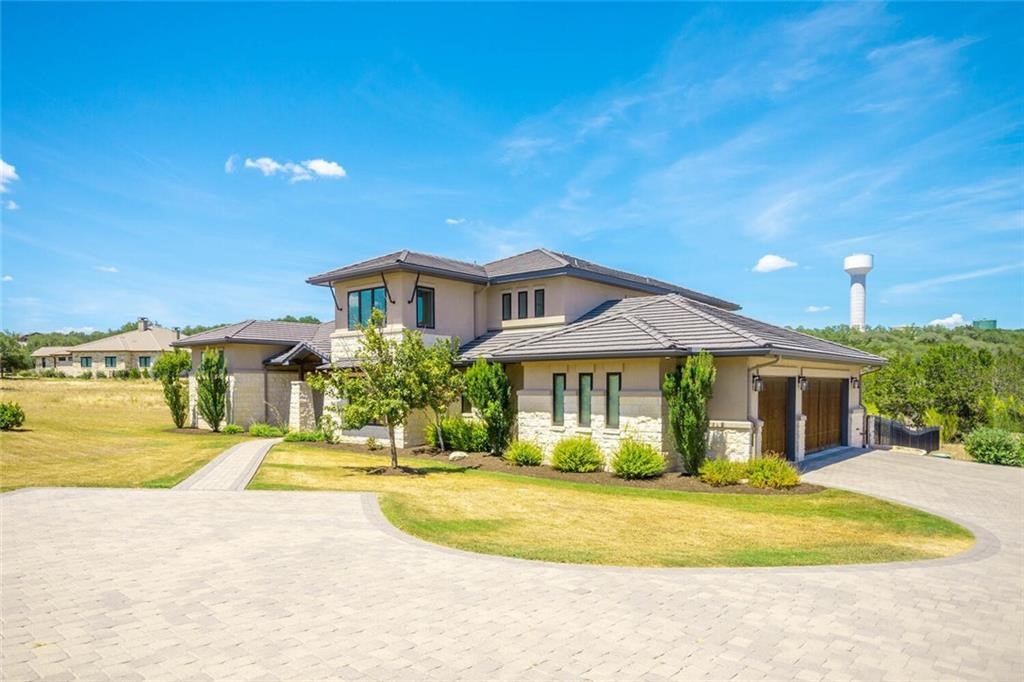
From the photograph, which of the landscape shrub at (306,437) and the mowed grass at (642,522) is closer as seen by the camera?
the mowed grass at (642,522)

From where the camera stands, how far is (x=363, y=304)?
24.3 metres

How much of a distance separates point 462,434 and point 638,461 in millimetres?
7694

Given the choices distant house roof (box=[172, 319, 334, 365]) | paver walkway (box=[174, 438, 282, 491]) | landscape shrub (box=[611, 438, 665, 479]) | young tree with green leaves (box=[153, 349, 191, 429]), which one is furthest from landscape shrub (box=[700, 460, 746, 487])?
young tree with green leaves (box=[153, 349, 191, 429])

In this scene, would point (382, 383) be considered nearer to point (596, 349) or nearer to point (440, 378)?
point (440, 378)

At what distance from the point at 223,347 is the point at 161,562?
2397 centimetres

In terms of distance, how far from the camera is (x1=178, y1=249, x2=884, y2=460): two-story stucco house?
1694 centimetres

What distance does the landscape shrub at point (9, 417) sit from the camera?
26008 mm

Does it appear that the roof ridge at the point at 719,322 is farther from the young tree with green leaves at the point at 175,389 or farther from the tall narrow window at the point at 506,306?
the young tree with green leaves at the point at 175,389

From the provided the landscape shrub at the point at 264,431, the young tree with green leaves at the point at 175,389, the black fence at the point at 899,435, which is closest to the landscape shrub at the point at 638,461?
the black fence at the point at 899,435

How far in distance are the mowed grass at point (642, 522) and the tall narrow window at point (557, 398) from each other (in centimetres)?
324

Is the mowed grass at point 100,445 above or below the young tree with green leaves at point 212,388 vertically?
below

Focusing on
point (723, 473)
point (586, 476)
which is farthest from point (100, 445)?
point (723, 473)

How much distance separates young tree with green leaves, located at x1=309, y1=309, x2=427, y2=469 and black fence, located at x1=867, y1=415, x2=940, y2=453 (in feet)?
62.4

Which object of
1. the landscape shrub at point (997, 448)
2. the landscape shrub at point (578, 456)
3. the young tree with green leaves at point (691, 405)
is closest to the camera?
the young tree with green leaves at point (691, 405)
